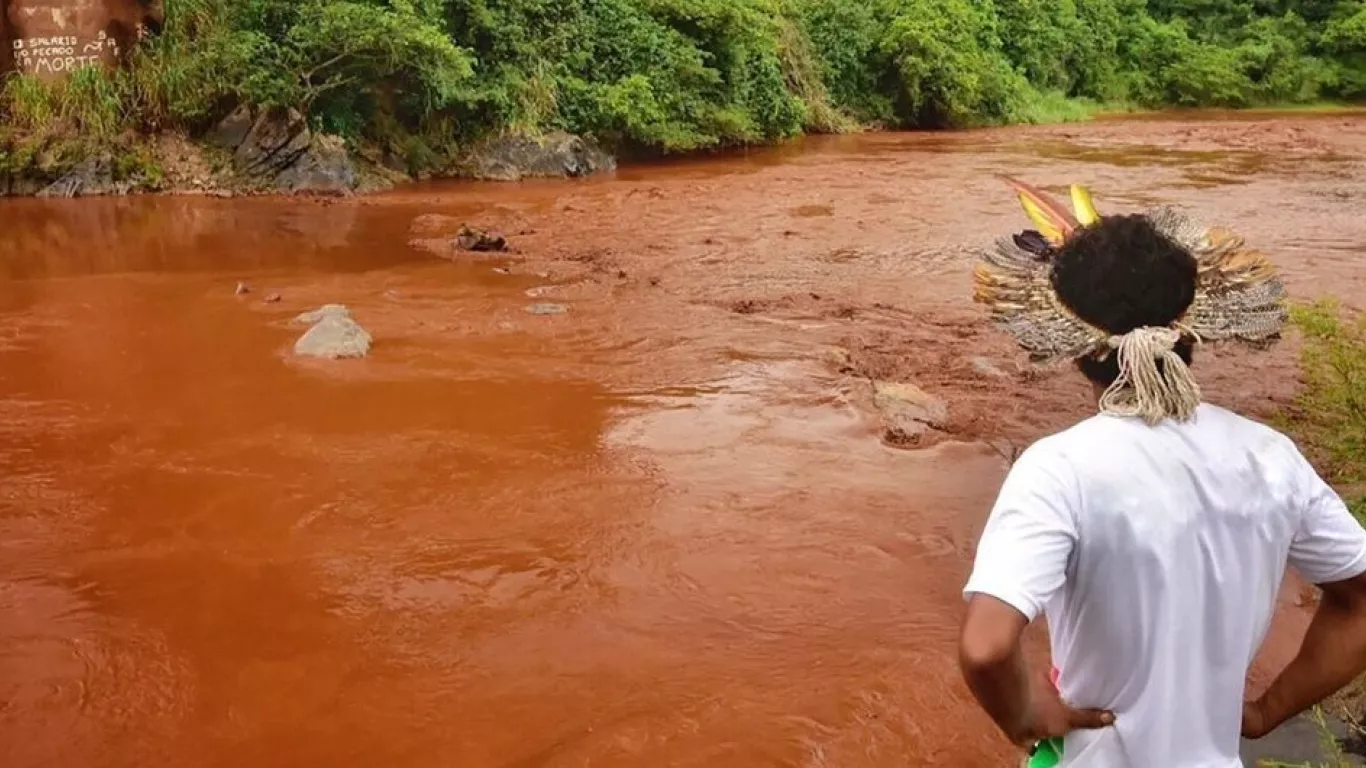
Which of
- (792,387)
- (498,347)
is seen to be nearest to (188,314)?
(498,347)

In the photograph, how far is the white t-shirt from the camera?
1669 millimetres

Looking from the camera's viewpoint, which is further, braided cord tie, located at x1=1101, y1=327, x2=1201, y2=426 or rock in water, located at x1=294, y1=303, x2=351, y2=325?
rock in water, located at x1=294, y1=303, x2=351, y2=325

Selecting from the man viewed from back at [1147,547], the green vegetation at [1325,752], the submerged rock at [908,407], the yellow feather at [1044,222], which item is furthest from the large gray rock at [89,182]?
the man viewed from back at [1147,547]

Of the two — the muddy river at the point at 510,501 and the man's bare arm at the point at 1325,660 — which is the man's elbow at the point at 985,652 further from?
the muddy river at the point at 510,501

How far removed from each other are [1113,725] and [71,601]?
159 inches

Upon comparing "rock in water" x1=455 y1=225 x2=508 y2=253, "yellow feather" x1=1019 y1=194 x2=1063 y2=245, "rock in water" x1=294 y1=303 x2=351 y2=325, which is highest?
"yellow feather" x1=1019 y1=194 x2=1063 y2=245

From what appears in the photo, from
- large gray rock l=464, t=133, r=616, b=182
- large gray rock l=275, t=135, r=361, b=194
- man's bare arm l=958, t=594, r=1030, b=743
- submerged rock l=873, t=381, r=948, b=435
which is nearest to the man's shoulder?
man's bare arm l=958, t=594, r=1030, b=743

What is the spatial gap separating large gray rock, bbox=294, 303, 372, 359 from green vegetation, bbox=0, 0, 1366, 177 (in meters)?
8.68

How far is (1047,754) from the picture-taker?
1.88 metres

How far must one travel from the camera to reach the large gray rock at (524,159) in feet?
58.4

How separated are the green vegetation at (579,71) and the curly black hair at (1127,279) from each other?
1495cm

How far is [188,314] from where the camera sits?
9.02 m

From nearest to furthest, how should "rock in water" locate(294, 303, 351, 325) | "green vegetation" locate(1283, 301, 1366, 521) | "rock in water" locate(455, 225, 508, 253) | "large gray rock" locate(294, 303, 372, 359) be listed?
1. "green vegetation" locate(1283, 301, 1366, 521)
2. "large gray rock" locate(294, 303, 372, 359)
3. "rock in water" locate(294, 303, 351, 325)
4. "rock in water" locate(455, 225, 508, 253)

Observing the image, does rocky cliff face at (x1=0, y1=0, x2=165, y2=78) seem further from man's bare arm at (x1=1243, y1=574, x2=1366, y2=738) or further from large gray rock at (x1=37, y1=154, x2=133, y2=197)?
man's bare arm at (x1=1243, y1=574, x2=1366, y2=738)
